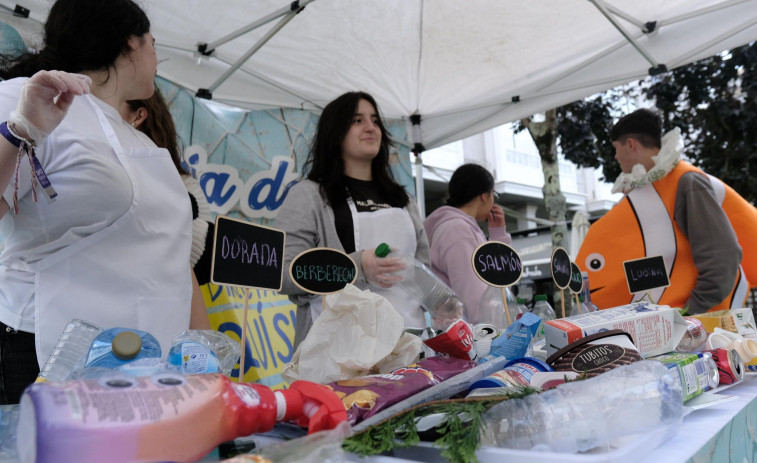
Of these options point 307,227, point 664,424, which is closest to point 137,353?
point 664,424

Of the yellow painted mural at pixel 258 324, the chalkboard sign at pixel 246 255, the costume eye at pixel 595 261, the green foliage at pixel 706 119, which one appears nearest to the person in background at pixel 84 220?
the chalkboard sign at pixel 246 255

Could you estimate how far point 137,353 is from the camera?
668 millimetres

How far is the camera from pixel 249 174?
3.00 metres

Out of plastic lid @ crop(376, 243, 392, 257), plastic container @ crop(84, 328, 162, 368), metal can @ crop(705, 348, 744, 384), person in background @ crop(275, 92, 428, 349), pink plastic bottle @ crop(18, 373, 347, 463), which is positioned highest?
person in background @ crop(275, 92, 428, 349)

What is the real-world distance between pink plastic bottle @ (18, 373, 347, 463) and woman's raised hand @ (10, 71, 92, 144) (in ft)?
1.72

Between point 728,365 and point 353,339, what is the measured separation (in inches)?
28.1

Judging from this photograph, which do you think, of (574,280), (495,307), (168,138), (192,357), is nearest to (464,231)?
(495,307)

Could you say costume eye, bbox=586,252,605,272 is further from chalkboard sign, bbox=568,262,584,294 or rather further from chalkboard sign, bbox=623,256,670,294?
chalkboard sign, bbox=568,262,584,294

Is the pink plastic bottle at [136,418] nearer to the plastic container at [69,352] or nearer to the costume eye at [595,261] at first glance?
the plastic container at [69,352]

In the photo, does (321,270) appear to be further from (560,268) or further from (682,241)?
(682,241)

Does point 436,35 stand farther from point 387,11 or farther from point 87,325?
point 87,325

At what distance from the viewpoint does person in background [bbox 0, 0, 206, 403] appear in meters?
0.98

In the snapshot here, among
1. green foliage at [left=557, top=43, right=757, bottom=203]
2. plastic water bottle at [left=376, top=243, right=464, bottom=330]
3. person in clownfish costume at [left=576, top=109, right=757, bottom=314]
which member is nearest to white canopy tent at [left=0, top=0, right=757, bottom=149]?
person in clownfish costume at [left=576, top=109, right=757, bottom=314]

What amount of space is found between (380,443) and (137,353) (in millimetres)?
313
